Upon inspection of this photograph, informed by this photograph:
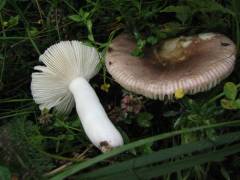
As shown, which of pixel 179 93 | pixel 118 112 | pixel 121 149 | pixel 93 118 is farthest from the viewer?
pixel 118 112

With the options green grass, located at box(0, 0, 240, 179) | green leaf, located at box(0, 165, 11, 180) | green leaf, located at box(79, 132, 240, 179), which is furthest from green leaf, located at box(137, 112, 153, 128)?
green leaf, located at box(0, 165, 11, 180)

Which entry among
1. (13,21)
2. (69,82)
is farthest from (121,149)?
(13,21)

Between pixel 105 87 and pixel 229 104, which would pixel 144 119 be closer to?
pixel 105 87

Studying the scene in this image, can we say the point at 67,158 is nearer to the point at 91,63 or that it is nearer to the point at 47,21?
the point at 91,63

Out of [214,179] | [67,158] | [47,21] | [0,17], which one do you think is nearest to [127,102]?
[67,158]

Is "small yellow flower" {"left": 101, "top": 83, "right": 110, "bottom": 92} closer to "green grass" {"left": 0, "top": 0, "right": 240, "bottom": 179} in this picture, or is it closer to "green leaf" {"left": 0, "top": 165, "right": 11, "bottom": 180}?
"green grass" {"left": 0, "top": 0, "right": 240, "bottom": 179}

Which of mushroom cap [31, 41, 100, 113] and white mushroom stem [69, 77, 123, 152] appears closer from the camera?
white mushroom stem [69, 77, 123, 152]

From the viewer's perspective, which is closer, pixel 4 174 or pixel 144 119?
pixel 4 174
